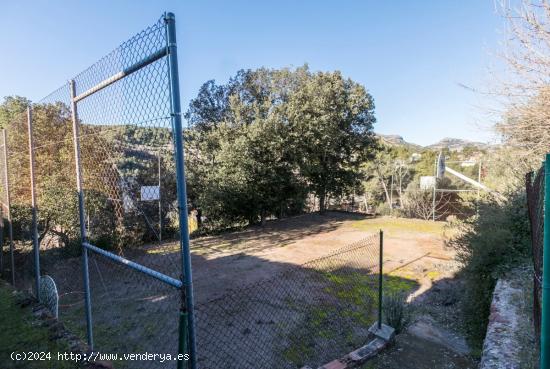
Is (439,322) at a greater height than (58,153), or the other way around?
(58,153)

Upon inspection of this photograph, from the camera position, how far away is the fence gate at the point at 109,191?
158cm

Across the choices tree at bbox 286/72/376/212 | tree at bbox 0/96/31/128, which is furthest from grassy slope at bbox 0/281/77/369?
tree at bbox 286/72/376/212

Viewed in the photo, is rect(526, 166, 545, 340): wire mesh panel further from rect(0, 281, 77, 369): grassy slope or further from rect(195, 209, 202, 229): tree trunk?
rect(195, 209, 202, 229): tree trunk

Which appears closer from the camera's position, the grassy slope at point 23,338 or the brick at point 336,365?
the grassy slope at point 23,338

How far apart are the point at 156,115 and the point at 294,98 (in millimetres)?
9670

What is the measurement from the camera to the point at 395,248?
25.7 feet

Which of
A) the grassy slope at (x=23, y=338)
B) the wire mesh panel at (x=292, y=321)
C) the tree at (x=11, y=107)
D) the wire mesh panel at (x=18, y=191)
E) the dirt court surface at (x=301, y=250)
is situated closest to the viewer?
the grassy slope at (x=23, y=338)

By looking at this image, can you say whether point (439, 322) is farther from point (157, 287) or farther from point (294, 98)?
point (294, 98)

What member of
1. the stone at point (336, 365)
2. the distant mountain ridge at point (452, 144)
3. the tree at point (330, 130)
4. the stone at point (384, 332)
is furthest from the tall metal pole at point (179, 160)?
the tree at point (330, 130)

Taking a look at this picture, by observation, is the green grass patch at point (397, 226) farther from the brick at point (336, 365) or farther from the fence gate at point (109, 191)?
the brick at point (336, 365)

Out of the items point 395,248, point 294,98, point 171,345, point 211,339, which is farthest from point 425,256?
point 294,98

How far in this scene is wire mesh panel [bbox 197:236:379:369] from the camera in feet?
10.5

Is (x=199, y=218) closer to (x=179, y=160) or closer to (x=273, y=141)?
(x=273, y=141)

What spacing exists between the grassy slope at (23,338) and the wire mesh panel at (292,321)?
120cm
